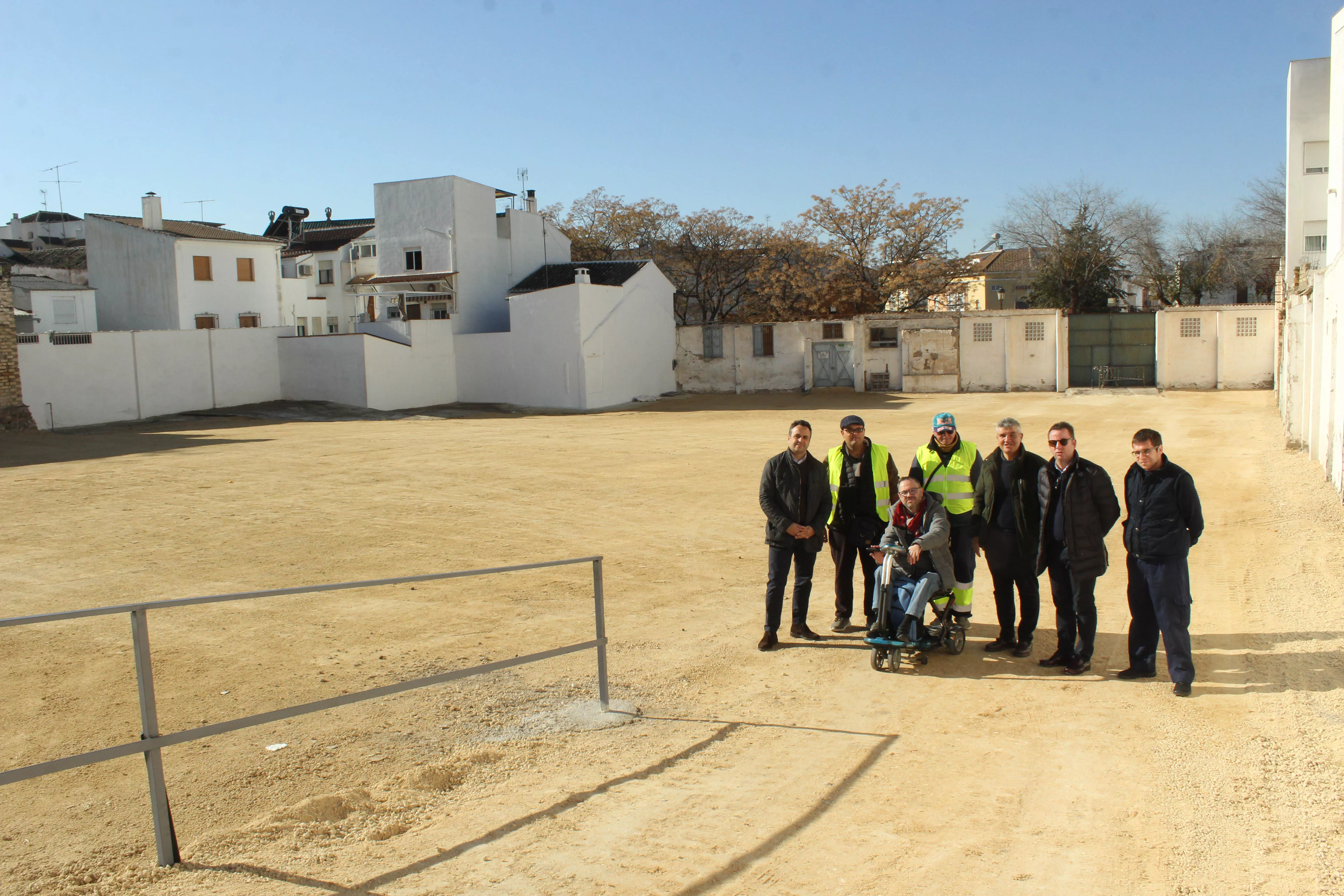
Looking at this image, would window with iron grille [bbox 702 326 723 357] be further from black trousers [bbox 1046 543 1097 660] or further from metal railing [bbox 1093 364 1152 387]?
black trousers [bbox 1046 543 1097 660]

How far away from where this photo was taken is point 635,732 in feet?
19.7

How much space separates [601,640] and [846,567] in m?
2.60

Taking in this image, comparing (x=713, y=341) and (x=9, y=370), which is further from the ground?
(x=713, y=341)

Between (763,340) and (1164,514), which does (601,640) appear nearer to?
(1164,514)

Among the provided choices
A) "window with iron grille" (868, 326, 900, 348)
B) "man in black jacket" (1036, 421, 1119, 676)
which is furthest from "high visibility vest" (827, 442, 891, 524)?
"window with iron grille" (868, 326, 900, 348)

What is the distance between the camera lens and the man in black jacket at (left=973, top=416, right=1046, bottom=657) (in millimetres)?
7090

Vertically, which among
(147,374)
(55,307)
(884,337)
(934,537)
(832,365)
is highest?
(55,307)

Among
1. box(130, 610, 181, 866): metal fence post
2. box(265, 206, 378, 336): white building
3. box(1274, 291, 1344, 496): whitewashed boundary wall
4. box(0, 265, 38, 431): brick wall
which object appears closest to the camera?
box(130, 610, 181, 866): metal fence post

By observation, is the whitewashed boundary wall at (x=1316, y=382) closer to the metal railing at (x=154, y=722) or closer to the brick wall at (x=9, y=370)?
the metal railing at (x=154, y=722)

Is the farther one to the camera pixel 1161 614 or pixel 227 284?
pixel 227 284

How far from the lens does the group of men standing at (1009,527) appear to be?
642cm

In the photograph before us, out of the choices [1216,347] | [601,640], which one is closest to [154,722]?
[601,640]

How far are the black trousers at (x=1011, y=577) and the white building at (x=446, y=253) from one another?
1355 inches

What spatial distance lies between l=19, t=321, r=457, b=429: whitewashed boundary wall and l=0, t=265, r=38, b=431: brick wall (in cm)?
129
